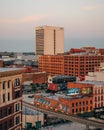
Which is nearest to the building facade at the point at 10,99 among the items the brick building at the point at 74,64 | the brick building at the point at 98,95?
the brick building at the point at 98,95

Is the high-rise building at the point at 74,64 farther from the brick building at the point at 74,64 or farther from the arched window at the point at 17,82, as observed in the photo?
the arched window at the point at 17,82

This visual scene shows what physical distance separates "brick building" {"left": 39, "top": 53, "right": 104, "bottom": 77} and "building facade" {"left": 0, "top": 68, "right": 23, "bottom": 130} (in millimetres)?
86207

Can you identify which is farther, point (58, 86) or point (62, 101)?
point (58, 86)

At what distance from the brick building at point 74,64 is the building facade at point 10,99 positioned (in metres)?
86.2

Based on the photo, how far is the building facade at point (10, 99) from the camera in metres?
29.5

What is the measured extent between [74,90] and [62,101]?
19.6ft

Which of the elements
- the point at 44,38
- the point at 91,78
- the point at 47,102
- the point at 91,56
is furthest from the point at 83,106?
the point at 44,38

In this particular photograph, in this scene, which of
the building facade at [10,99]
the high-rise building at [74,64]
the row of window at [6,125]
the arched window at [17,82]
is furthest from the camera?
the high-rise building at [74,64]

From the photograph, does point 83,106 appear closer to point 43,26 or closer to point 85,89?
point 85,89

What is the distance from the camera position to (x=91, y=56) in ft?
398

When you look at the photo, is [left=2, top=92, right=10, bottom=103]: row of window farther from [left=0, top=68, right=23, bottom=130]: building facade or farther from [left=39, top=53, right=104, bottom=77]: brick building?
[left=39, top=53, right=104, bottom=77]: brick building

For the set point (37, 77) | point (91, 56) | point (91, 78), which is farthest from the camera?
point (91, 56)

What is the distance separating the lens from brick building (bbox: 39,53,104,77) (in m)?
119

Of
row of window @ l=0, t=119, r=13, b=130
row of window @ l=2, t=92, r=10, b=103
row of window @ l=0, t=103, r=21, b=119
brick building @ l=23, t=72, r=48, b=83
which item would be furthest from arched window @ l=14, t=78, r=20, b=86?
brick building @ l=23, t=72, r=48, b=83
